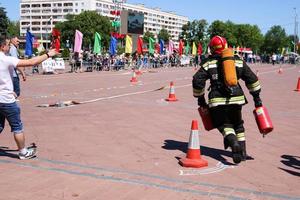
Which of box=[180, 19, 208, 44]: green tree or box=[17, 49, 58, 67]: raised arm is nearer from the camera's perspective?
box=[17, 49, 58, 67]: raised arm

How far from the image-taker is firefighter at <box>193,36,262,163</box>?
645cm

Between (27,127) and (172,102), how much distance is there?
5971mm

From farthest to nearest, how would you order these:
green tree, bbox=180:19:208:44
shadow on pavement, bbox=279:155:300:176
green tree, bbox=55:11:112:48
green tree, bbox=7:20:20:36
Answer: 1. green tree, bbox=180:19:208:44
2. green tree, bbox=55:11:112:48
3. green tree, bbox=7:20:20:36
4. shadow on pavement, bbox=279:155:300:176

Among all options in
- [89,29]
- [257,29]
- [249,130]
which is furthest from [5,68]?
[257,29]

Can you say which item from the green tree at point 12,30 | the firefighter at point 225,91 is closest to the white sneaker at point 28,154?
the green tree at point 12,30

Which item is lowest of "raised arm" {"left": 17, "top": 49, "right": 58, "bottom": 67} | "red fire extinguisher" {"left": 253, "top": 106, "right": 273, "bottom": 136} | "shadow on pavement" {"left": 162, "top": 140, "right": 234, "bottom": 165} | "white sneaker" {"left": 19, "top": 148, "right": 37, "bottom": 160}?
"shadow on pavement" {"left": 162, "top": 140, "right": 234, "bottom": 165}

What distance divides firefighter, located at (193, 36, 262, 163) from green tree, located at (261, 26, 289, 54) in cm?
12342

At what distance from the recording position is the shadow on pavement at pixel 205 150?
6969 mm

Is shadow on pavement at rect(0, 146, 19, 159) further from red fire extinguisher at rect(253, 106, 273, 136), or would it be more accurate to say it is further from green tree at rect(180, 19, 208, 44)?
green tree at rect(180, 19, 208, 44)

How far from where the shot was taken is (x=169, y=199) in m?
5.00

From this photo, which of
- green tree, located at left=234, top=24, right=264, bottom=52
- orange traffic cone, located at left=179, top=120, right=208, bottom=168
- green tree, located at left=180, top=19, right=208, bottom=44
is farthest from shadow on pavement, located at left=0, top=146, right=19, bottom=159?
green tree, located at left=234, top=24, right=264, bottom=52

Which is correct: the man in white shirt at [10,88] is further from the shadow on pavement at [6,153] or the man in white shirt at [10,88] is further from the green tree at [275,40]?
the green tree at [275,40]

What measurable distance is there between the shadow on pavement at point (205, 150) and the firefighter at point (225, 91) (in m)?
0.37

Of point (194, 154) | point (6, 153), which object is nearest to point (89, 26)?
point (6, 153)
